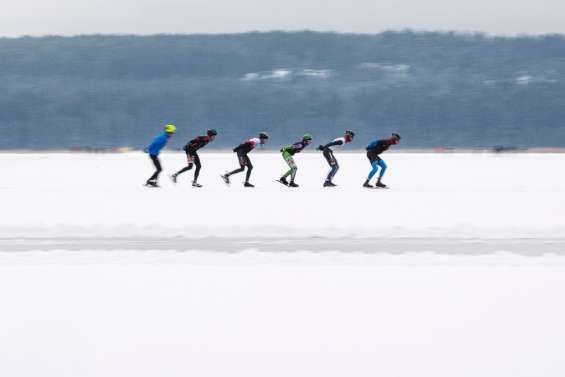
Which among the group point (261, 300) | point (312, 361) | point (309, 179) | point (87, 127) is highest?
point (87, 127)

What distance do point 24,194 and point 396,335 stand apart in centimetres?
1871

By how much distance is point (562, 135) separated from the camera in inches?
6875

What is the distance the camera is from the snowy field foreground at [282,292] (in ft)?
21.9

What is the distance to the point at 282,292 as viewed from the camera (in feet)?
29.9

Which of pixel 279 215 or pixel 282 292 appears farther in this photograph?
pixel 279 215

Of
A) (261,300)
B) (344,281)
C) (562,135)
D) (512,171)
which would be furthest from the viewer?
(562,135)

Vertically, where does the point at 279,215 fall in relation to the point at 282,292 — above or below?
above

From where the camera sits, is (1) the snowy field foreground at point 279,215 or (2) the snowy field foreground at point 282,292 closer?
(2) the snowy field foreground at point 282,292

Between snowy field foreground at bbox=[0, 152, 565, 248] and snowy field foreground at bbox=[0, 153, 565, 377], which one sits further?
snowy field foreground at bbox=[0, 152, 565, 248]

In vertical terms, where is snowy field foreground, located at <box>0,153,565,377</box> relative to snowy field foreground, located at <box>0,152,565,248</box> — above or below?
below

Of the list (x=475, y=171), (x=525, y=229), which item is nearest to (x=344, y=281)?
(x=525, y=229)

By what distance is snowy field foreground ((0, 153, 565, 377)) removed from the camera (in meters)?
6.66

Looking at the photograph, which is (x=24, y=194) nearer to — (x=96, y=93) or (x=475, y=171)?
(x=475, y=171)

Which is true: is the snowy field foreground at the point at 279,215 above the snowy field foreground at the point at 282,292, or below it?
above
